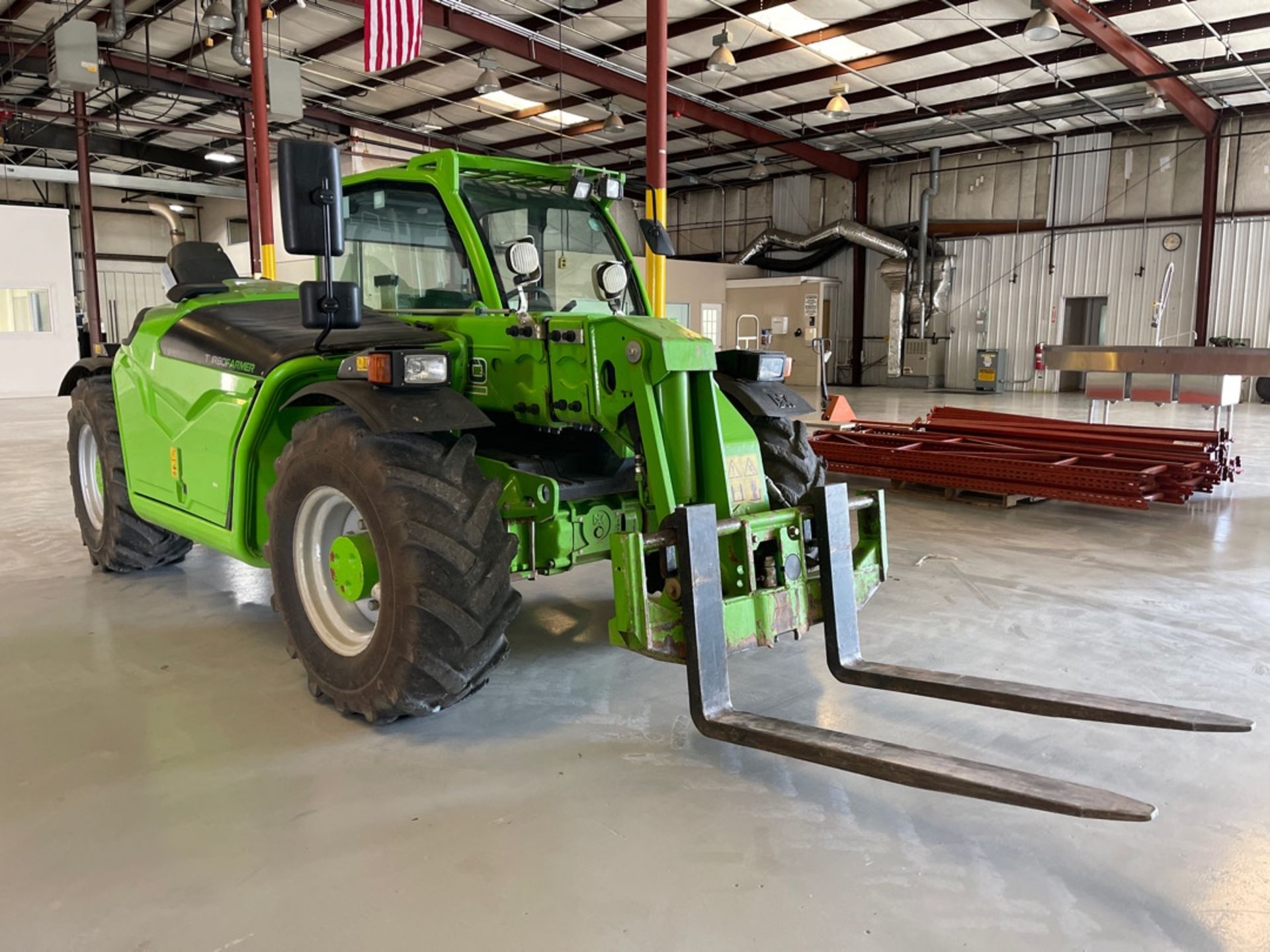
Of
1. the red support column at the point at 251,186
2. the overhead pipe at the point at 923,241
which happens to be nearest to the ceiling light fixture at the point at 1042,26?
the overhead pipe at the point at 923,241

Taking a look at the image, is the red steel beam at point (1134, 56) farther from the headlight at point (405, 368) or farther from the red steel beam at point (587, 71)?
the headlight at point (405, 368)

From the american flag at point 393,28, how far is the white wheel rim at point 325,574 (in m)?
6.88

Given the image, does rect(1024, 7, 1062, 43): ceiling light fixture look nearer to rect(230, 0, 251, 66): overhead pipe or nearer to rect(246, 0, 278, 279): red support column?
rect(246, 0, 278, 279): red support column

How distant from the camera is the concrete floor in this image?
215 centimetres

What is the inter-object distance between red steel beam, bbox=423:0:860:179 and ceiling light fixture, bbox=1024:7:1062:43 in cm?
514

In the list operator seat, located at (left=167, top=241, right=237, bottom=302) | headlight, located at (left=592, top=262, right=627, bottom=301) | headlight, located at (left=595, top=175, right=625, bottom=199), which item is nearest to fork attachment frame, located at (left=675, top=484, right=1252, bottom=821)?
headlight, located at (left=592, top=262, right=627, bottom=301)

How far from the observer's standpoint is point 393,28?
8.86m

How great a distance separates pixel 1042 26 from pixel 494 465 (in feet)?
40.8

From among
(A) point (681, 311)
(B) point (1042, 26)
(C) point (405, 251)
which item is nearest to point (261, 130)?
(C) point (405, 251)

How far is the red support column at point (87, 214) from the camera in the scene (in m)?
18.0

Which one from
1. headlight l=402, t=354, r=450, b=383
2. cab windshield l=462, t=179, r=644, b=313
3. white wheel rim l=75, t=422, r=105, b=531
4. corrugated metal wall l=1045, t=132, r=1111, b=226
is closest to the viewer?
headlight l=402, t=354, r=450, b=383

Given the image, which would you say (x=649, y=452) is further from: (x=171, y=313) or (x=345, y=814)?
(x=171, y=313)

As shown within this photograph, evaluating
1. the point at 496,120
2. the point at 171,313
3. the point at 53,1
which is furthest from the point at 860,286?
the point at 171,313

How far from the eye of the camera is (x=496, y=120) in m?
21.1
